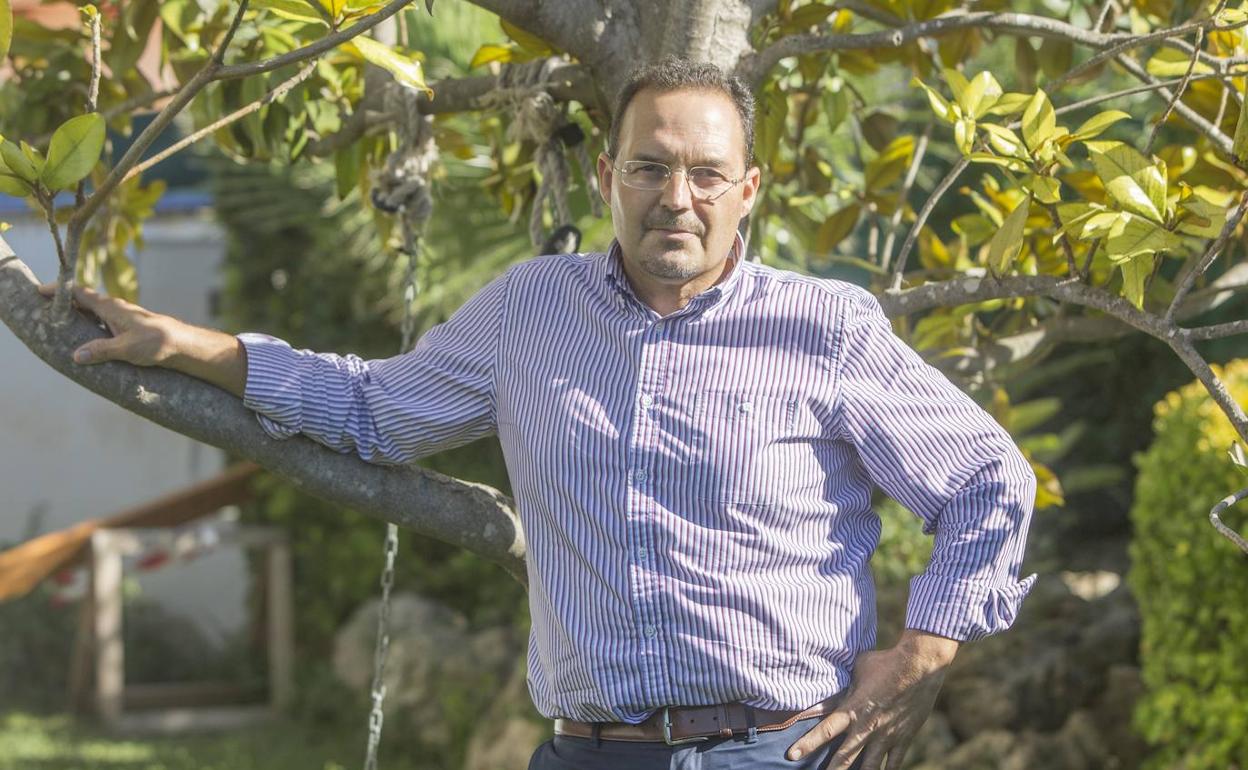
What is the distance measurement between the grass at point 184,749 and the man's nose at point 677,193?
4621 millimetres

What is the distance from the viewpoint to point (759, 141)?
2.53 meters

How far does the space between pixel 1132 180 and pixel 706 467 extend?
0.70 meters

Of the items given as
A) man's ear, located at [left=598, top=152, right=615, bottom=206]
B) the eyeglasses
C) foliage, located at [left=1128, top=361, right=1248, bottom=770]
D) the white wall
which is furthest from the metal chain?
the white wall

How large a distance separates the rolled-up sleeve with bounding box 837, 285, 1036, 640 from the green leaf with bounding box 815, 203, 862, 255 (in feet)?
3.00

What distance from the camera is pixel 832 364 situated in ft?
6.51

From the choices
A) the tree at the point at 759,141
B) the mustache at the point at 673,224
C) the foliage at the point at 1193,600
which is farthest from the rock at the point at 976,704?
the mustache at the point at 673,224

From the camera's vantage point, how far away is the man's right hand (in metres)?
1.91

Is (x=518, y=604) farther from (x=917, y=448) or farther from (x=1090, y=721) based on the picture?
(x=917, y=448)

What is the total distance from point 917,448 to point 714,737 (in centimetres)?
47

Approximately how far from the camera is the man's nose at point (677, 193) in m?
1.97

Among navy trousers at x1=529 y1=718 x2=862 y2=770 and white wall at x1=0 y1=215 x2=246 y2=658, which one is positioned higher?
navy trousers at x1=529 y1=718 x2=862 y2=770

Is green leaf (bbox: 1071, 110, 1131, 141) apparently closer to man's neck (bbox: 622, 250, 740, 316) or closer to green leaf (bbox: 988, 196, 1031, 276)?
green leaf (bbox: 988, 196, 1031, 276)

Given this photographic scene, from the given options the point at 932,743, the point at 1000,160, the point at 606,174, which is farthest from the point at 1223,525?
the point at 932,743

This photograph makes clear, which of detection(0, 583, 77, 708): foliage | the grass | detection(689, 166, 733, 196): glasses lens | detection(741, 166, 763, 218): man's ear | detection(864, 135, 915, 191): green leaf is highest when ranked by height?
detection(689, 166, 733, 196): glasses lens
